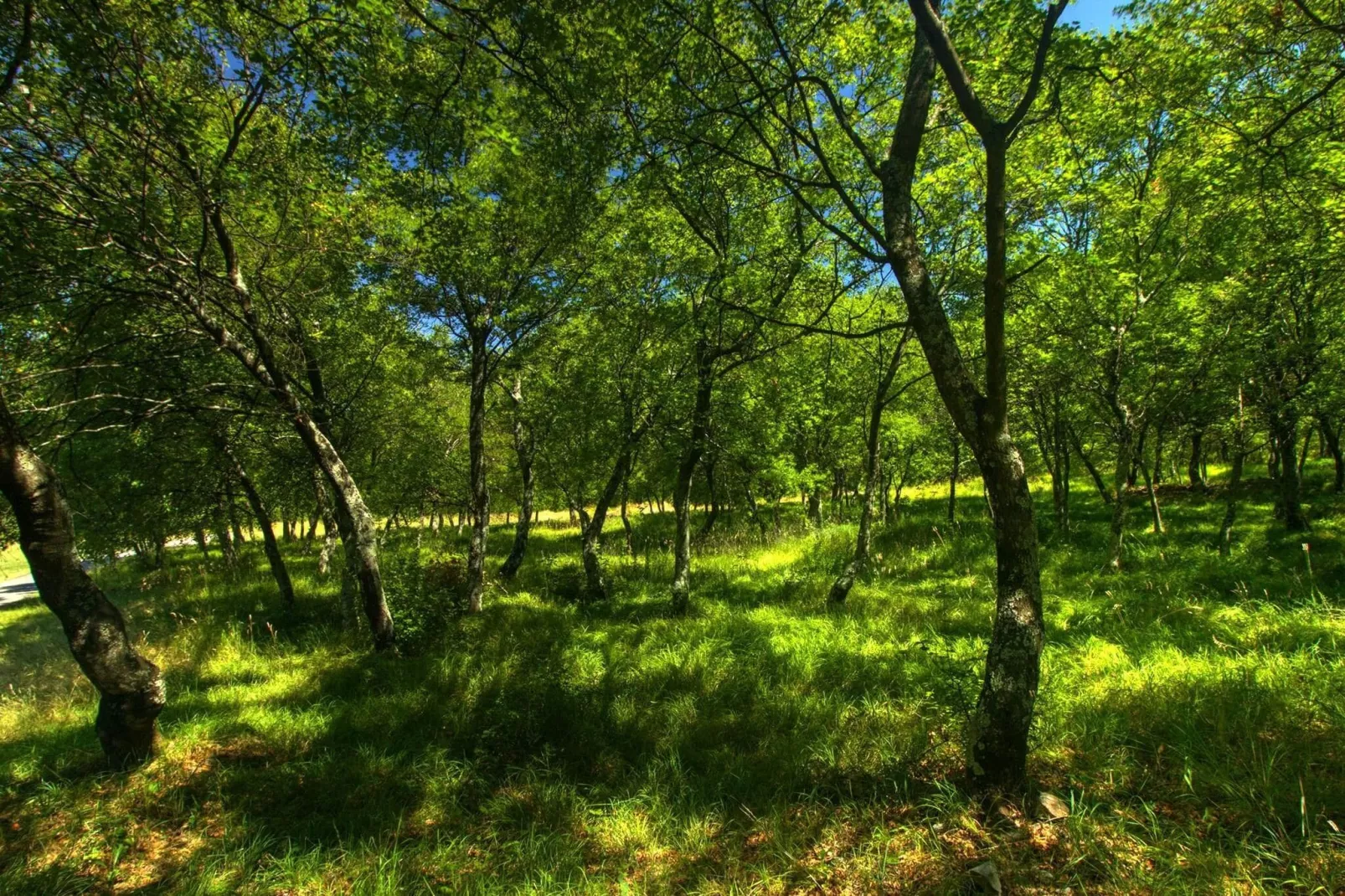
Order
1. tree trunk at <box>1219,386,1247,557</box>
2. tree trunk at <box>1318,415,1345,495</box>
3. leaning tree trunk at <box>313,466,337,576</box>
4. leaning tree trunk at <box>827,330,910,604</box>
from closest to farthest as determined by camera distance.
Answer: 1. leaning tree trunk at <box>827,330,910,604</box>
2. leaning tree trunk at <box>313,466,337,576</box>
3. tree trunk at <box>1219,386,1247,557</box>
4. tree trunk at <box>1318,415,1345,495</box>

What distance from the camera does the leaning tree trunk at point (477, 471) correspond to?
9.91 meters

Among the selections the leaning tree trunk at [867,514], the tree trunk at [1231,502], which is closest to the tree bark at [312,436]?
the leaning tree trunk at [867,514]

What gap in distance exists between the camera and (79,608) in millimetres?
4832

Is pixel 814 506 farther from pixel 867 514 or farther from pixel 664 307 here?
pixel 664 307

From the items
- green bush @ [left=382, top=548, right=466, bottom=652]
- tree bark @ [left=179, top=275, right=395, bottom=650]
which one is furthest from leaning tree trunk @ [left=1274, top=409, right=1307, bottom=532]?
tree bark @ [left=179, top=275, right=395, bottom=650]

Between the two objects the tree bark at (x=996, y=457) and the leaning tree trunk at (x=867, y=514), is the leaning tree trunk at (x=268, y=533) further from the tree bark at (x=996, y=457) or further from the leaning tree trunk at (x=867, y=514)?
the tree bark at (x=996, y=457)

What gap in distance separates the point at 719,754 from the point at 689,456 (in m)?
5.60

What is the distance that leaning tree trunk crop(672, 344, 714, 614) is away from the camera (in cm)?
983

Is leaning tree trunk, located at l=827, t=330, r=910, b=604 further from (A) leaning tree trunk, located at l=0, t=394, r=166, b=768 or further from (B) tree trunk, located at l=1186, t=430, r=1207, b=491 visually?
(B) tree trunk, located at l=1186, t=430, r=1207, b=491

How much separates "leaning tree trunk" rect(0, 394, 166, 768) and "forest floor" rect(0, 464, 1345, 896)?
497 millimetres

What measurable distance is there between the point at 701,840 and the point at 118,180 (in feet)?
31.2

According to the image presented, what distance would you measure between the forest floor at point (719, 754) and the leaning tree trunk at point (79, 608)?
0.50 m

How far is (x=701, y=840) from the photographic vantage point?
4.26 meters

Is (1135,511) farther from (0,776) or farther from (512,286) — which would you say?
(0,776)
